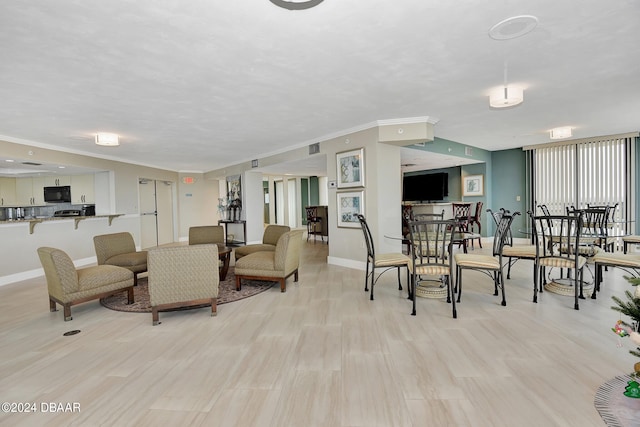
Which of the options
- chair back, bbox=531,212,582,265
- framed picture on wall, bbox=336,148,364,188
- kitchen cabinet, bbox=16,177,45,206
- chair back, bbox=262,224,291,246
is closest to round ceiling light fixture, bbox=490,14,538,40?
chair back, bbox=531,212,582,265

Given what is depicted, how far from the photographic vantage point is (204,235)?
5.70 meters

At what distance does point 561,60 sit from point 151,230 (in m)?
10.2

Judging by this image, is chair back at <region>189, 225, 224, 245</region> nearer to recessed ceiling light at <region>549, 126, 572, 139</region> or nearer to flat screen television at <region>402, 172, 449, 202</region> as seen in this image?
flat screen television at <region>402, 172, 449, 202</region>

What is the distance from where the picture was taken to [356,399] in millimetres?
1887

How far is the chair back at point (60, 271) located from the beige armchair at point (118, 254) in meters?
1.06

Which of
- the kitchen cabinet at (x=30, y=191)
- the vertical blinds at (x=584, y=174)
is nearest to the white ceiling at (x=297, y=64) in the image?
the vertical blinds at (x=584, y=174)

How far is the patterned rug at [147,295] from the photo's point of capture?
12.3 ft

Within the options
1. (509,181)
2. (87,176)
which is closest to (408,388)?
(509,181)

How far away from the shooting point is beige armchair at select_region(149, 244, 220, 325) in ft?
10.4

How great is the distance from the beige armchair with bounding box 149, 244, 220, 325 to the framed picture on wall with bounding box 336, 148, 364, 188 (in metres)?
3.04

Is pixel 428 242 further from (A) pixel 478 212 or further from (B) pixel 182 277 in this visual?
(A) pixel 478 212

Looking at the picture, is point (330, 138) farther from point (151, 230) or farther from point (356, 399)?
point (151, 230)

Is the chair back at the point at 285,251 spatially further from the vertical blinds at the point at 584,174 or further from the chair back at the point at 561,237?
the vertical blinds at the point at 584,174

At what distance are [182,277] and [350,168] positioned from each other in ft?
11.4
